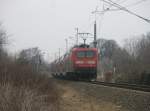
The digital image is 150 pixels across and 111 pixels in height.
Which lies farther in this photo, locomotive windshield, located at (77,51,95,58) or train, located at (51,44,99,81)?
locomotive windshield, located at (77,51,95,58)

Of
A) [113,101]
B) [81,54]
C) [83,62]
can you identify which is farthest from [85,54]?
[113,101]

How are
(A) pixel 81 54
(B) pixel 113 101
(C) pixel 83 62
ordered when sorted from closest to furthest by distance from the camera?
(B) pixel 113 101, (C) pixel 83 62, (A) pixel 81 54

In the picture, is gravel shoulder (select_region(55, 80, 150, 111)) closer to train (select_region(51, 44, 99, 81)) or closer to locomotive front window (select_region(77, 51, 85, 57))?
train (select_region(51, 44, 99, 81))

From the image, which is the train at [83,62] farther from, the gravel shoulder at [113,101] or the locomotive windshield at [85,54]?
the gravel shoulder at [113,101]

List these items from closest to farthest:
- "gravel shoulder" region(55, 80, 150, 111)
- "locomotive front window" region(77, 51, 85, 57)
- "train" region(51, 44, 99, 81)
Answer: "gravel shoulder" region(55, 80, 150, 111)
"train" region(51, 44, 99, 81)
"locomotive front window" region(77, 51, 85, 57)

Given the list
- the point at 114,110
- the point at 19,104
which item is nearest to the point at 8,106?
the point at 19,104

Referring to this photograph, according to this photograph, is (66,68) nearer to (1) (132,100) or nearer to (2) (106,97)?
(2) (106,97)

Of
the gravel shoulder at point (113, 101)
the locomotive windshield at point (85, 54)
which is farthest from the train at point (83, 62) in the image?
the gravel shoulder at point (113, 101)

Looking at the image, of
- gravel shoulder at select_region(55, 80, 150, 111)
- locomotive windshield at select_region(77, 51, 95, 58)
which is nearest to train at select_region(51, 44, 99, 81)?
locomotive windshield at select_region(77, 51, 95, 58)

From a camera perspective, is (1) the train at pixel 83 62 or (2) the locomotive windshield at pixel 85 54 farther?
(2) the locomotive windshield at pixel 85 54

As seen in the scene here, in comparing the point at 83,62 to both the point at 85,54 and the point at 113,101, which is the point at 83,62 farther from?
the point at 113,101

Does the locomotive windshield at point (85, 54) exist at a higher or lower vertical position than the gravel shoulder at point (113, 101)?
higher

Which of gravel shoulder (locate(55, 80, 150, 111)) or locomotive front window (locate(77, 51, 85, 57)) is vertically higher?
locomotive front window (locate(77, 51, 85, 57))

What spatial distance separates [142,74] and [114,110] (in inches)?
732
